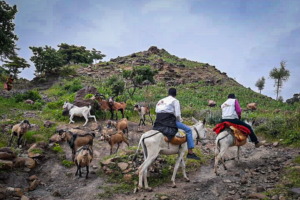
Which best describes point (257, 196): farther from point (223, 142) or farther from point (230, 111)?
point (230, 111)

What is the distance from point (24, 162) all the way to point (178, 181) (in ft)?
16.6

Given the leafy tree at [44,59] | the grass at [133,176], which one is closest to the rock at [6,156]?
the grass at [133,176]

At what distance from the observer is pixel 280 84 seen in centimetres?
3994

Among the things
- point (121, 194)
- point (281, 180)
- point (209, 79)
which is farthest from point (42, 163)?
point (209, 79)

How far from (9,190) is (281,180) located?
746 cm

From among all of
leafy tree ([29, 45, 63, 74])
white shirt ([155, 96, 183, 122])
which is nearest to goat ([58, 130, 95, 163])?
white shirt ([155, 96, 183, 122])

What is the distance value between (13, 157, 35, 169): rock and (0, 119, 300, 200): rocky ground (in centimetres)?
18

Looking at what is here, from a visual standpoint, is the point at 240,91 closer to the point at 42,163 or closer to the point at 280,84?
the point at 280,84

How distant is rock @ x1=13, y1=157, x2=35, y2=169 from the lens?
658cm

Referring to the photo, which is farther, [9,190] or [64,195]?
[64,195]

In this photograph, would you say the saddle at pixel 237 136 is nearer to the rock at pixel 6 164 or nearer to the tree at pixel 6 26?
the rock at pixel 6 164

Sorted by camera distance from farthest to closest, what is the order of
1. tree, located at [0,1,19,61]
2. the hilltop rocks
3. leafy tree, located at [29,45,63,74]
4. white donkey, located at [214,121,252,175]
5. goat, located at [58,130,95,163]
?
the hilltop rocks → leafy tree, located at [29,45,63,74] → tree, located at [0,1,19,61] → goat, located at [58,130,95,163] → white donkey, located at [214,121,252,175]

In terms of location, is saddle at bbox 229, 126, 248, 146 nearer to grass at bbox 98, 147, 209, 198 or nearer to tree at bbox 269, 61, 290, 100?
grass at bbox 98, 147, 209, 198

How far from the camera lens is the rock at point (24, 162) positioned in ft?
21.6
